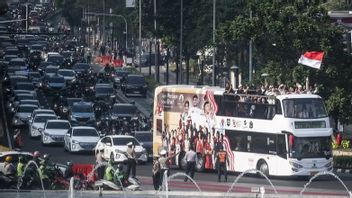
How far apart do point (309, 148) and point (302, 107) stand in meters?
1.52

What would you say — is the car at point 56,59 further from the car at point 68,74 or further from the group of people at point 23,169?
the group of people at point 23,169

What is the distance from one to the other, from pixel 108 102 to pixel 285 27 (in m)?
23.5

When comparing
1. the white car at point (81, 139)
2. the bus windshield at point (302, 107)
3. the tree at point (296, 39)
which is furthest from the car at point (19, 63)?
the bus windshield at point (302, 107)

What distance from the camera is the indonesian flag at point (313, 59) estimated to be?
2203 inches

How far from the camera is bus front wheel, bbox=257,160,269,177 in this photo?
4953 cm

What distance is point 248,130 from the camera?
166ft

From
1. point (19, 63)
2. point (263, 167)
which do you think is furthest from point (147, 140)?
point (19, 63)

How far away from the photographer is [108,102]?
8162cm

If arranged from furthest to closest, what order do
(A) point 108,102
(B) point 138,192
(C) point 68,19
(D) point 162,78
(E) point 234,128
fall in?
(C) point 68,19, (D) point 162,78, (A) point 108,102, (E) point 234,128, (B) point 138,192

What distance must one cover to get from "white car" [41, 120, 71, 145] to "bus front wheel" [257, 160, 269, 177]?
47.2 ft

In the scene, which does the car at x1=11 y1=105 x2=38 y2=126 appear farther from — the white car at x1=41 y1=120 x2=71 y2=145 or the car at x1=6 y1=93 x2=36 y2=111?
the white car at x1=41 y1=120 x2=71 y2=145

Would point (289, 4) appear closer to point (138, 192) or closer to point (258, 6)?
point (258, 6)

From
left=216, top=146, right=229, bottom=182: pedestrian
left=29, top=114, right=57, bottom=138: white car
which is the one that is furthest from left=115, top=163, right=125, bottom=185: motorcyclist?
left=29, top=114, right=57, bottom=138: white car

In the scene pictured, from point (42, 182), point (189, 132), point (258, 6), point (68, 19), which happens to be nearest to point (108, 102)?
point (258, 6)
